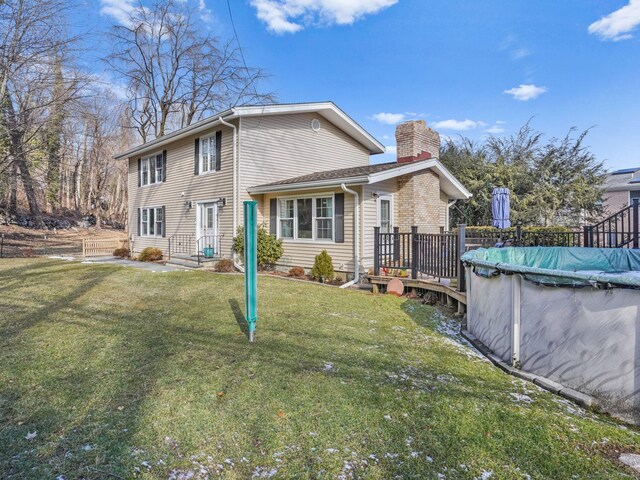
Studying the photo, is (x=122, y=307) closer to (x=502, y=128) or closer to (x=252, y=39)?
(x=252, y=39)

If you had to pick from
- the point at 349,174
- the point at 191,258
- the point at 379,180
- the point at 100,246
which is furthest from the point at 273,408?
the point at 100,246

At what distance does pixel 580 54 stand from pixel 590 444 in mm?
17863

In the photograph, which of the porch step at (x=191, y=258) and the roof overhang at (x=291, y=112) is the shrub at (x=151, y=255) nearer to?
the porch step at (x=191, y=258)

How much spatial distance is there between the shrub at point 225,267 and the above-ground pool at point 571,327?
8.51 m

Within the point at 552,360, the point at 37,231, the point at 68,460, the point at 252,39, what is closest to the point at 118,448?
the point at 68,460

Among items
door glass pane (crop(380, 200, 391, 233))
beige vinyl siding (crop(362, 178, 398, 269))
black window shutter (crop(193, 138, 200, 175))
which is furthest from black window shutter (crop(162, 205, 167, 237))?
door glass pane (crop(380, 200, 391, 233))

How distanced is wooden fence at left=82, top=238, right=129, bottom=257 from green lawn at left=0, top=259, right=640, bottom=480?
12045 millimetres

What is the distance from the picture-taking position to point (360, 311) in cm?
678

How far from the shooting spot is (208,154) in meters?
13.7

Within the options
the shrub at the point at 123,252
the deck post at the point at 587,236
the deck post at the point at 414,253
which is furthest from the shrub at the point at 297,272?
the shrub at the point at 123,252

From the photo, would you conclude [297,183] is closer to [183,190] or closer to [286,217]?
[286,217]

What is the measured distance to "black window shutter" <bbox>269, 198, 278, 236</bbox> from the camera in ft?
40.5

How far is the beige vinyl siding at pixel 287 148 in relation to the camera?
1233 cm

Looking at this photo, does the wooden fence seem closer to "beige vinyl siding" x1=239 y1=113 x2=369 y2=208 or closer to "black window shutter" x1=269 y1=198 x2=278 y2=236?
"beige vinyl siding" x1=239 y1=113 x2=369 y2=208
